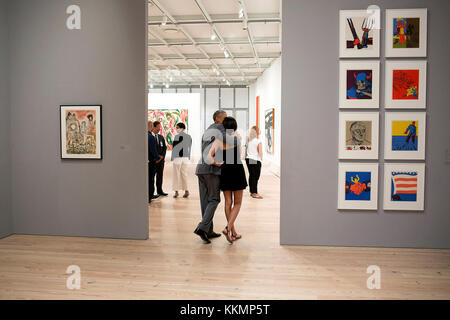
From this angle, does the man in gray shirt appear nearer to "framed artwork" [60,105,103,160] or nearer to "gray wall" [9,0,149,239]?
"gray wall" [9,0,149,239]

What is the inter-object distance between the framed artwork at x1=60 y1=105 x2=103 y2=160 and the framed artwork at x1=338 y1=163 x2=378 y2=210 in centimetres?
338

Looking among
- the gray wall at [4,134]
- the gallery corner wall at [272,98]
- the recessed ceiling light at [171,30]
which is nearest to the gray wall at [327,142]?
the gray wall at [4,134]

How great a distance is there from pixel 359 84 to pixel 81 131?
3878 mm

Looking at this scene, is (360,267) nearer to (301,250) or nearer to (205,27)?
(301,250)

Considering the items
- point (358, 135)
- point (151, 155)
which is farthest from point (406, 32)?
point (151, 155)

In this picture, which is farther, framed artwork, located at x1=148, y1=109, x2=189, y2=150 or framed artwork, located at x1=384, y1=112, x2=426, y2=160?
framed artwork, located at x1=148, y1=109, x2=189, y2=150

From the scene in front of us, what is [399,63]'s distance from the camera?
14.7 ft

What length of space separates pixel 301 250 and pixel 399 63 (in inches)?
106

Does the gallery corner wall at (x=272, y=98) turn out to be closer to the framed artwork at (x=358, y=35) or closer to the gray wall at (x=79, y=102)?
the framed artwork at (x=358, y=35)

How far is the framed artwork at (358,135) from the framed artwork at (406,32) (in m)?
0.87

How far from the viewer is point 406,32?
4.45 metres

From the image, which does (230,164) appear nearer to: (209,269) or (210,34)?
(209,269)

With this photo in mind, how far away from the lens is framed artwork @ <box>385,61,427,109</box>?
4.47 meters

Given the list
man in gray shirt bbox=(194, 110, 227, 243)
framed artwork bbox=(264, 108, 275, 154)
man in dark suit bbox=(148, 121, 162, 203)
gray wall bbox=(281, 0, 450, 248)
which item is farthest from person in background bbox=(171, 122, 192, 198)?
framed artwork bbox=(264, 108, 275, 154)
